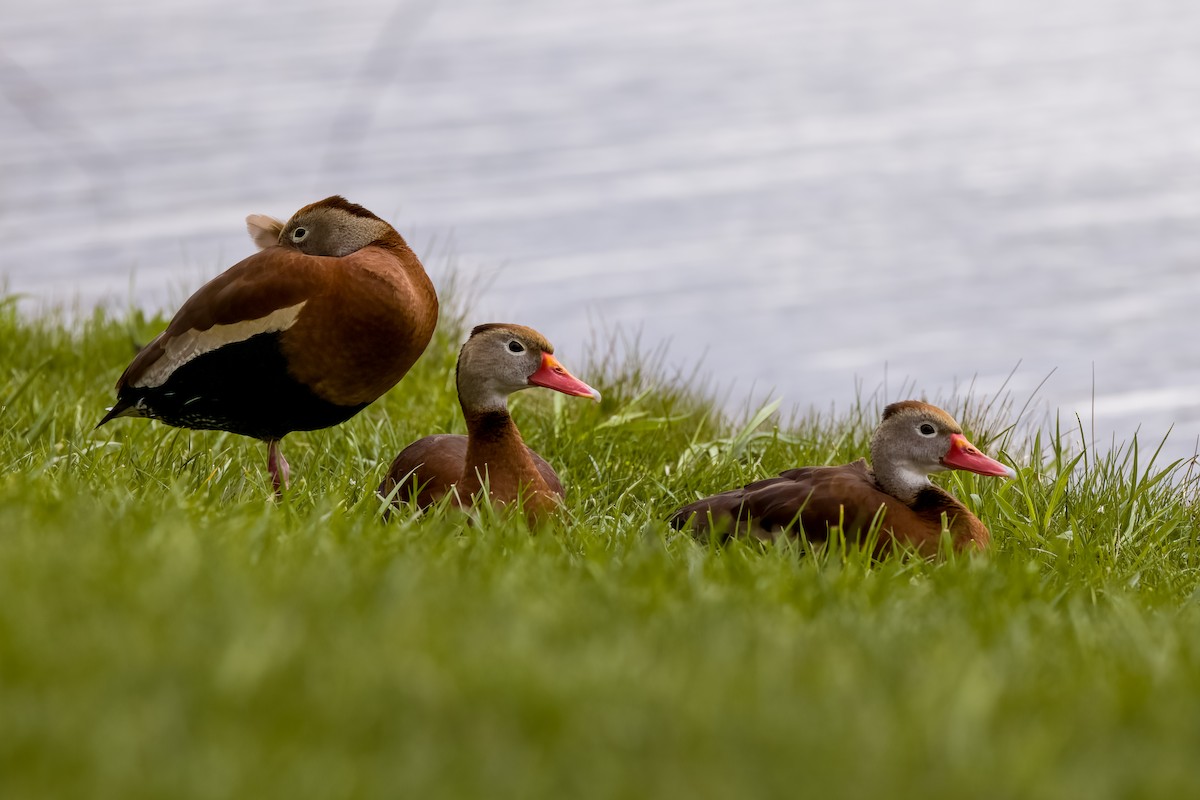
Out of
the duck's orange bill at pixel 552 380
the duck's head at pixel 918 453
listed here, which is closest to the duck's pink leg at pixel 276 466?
the duck's orange bill at pixel 552 380

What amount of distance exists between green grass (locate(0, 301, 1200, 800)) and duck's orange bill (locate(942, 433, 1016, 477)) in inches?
25.4

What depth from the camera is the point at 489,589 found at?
3.37 meters

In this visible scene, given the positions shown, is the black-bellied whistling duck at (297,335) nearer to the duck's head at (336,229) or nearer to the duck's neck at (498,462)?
the duck's head at (336,229)

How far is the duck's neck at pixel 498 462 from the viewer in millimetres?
5316

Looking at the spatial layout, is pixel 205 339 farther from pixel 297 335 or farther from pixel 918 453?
pixel 918 453

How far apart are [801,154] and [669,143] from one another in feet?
4.69

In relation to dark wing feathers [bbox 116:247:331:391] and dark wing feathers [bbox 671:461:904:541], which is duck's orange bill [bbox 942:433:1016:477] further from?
dark wing feathers [bbox 116:247:331:391]

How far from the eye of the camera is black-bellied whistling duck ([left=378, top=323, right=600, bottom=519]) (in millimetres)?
5391

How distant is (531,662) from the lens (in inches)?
106

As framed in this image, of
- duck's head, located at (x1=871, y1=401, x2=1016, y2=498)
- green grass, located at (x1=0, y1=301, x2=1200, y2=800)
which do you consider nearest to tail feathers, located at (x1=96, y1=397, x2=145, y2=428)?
green grass, located at (x1=0, y1=301, x2=1200, y2=800)

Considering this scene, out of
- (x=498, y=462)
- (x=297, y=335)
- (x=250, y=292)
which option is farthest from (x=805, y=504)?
(x=250, y=292)

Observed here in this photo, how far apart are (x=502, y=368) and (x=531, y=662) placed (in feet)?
9.72

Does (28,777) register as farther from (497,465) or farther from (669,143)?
(669,143)

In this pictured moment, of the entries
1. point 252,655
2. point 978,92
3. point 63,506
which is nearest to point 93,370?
point 63,506
